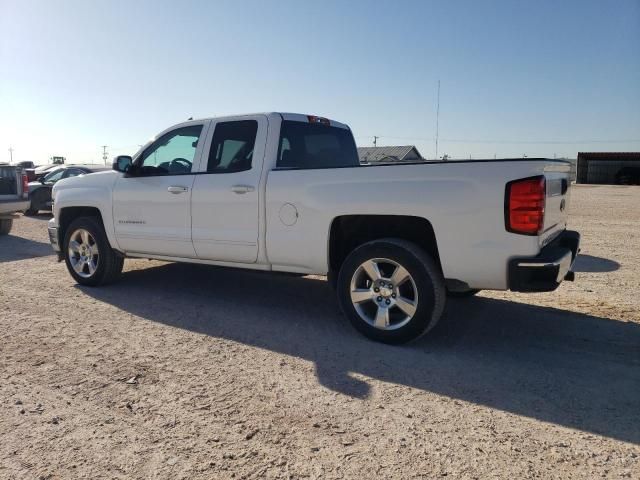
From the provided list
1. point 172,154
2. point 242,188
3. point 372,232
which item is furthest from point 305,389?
point 172,154

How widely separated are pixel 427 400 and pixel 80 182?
511 centimetres

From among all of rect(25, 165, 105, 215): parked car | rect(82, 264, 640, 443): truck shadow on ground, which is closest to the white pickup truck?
rect(82, 264, 640, 443): truck shadow on ground

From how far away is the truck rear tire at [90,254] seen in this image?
19.8 ft

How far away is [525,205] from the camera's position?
3.53 m

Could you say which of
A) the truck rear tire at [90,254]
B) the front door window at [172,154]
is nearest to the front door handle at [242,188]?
the front door window at [172,154]

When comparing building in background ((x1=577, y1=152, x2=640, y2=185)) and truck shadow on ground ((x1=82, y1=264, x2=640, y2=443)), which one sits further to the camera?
building in background ((x1=577, y1=152, x2=640, y2=185))

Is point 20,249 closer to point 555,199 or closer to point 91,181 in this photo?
point 91,181

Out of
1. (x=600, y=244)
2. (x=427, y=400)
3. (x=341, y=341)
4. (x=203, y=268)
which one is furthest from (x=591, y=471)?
(x=600, y=244)

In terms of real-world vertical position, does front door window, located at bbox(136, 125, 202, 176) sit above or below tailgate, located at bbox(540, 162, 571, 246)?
above

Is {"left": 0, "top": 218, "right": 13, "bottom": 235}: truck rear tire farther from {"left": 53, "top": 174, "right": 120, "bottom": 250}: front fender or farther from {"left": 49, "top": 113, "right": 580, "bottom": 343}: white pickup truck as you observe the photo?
{"left": 49, "top": 113, "right": 580, "bottom": 343}: white pickup truck

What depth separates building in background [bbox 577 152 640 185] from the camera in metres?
44.2

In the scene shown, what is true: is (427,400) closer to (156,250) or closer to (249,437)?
(249,437)

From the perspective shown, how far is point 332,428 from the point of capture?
2828 millimetres

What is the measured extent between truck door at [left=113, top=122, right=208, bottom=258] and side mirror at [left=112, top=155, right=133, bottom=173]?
0.28 ft
